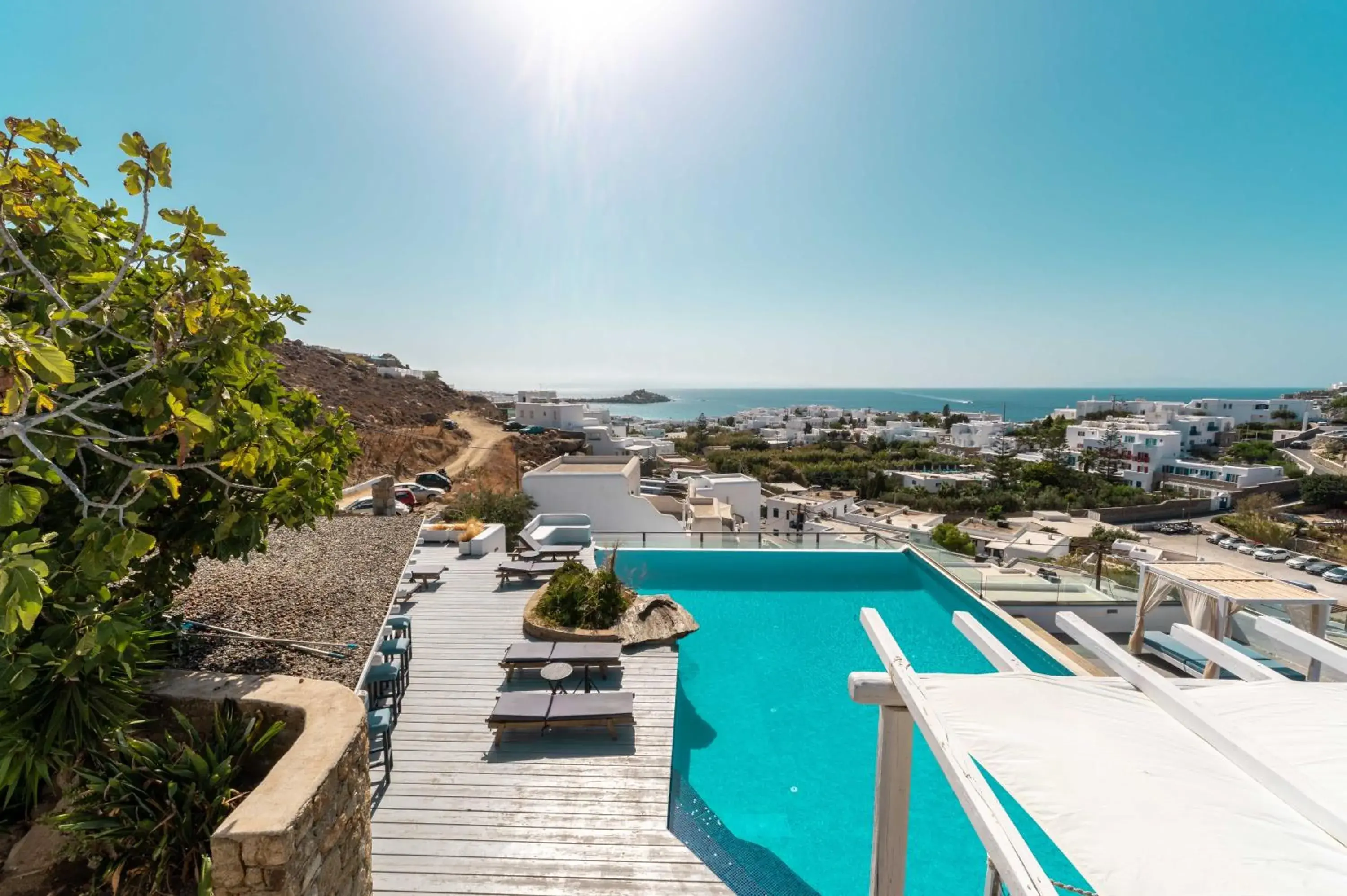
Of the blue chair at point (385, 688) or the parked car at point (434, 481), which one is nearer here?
the blue chair at point (385, 688)

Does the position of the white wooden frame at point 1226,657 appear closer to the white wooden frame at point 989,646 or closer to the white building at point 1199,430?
the white wooden frame at point 989,646

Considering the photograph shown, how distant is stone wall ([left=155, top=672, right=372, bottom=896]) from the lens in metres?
2.36

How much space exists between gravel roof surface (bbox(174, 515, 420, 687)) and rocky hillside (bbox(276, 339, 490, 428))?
23.0 metres

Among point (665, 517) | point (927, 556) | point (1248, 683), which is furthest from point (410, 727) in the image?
point (665, 517)

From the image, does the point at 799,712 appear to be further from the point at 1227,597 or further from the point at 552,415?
the point at 552,415

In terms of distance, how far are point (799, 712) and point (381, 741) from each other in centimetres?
446

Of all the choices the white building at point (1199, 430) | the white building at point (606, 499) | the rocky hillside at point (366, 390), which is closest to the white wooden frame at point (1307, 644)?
the white building at point (606, 499)

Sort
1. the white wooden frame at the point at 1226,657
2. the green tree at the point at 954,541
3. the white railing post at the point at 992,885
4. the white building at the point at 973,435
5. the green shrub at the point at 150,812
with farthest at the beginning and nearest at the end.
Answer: the white building at the point at 973,435 → the green tree at the point at 954,541 → the white wooden frame at the point at 1226,657 → the green shrub at the point at 150,812 → the white railing post at the point at 992,885

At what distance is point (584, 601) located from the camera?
7551mm

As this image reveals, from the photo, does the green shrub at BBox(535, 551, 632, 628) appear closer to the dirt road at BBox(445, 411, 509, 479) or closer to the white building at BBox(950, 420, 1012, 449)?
the dirt road at BBox(445, 411, 509, 479)

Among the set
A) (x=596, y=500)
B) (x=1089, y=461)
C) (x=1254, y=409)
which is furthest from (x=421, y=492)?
(x=1254, y=409)

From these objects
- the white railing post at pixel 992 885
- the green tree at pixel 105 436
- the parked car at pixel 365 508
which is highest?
the green tree at pixel 105 436

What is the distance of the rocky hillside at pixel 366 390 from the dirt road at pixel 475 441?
1.79m

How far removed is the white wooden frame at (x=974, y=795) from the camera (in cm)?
155
